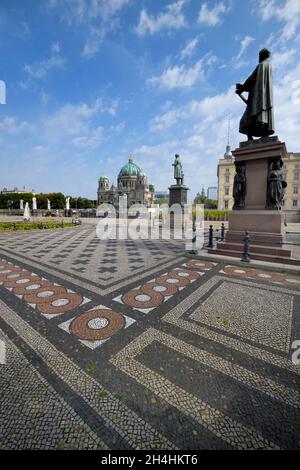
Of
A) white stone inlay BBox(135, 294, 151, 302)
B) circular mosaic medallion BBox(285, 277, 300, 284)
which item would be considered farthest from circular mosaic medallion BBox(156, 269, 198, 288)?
circular mosaic medallion BBox(285, 277, 300, 284)

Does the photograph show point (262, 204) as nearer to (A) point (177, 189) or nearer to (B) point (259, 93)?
Result: (B) point (259, 93)

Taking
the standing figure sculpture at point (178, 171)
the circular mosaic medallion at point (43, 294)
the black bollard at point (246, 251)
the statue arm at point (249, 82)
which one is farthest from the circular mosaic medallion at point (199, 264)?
the standing figure sculpture at point (178, 171)

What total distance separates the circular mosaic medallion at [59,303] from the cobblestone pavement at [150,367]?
0.02 meters

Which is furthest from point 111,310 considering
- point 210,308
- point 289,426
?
point 289,426

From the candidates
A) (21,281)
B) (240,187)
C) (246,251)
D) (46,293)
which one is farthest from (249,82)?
(21,281)

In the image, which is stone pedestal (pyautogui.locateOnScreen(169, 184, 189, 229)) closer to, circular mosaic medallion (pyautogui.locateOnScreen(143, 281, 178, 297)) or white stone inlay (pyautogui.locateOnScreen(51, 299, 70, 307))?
circular mosaic medallion (pyautogui.locateOnScreen(143, 281, 178, 297))

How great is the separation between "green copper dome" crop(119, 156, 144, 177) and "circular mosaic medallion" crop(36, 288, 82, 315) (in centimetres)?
10426

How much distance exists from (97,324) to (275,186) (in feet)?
24.8

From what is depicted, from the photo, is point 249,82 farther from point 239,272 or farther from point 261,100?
point 239,272

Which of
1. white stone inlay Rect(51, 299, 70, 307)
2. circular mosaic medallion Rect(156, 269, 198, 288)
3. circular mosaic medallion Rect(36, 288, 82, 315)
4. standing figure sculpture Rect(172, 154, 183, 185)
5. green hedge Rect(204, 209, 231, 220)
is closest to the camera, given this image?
circular mosaic medallion Rect(36, 288, 82, 315)

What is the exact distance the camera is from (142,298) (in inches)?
185

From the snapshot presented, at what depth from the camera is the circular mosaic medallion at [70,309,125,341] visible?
3.32 meters

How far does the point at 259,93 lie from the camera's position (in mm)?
8031

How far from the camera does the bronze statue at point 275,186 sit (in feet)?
24.7
